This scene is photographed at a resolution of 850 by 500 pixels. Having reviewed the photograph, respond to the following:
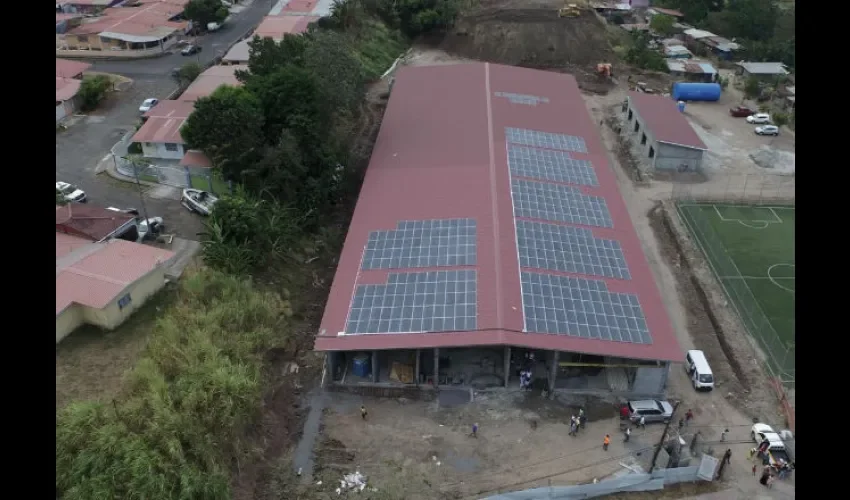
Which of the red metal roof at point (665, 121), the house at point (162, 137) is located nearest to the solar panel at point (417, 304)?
the house at point (162, 137)

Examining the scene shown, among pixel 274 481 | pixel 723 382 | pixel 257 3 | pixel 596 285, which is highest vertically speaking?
pixel 257 3

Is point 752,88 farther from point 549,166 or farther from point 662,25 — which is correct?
point 549,166

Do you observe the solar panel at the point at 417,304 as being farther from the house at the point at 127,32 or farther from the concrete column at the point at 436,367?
the house at the point at 127,32

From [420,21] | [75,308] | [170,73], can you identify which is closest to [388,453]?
[75,308]

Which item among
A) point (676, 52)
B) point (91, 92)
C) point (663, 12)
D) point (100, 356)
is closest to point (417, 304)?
point (100, 356)

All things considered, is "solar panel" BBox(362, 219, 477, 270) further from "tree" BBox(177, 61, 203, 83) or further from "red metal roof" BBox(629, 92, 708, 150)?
"tree" BBox(177, 61, 203, 83)

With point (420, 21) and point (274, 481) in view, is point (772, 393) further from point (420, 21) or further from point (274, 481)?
point (420, 21)
